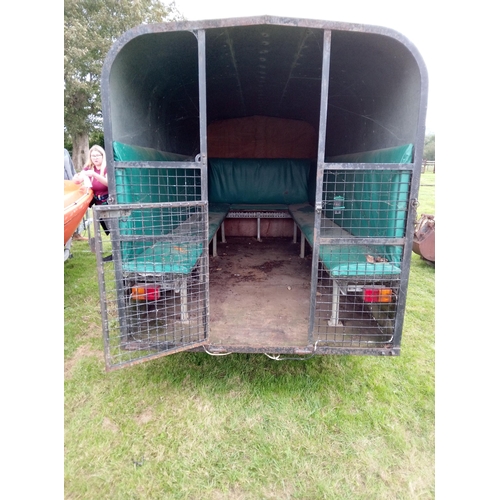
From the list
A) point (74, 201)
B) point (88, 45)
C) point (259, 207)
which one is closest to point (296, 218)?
point (259, 207)

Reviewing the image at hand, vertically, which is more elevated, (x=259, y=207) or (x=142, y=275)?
(x=259, y=207)

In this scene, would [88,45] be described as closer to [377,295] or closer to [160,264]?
[160,264]

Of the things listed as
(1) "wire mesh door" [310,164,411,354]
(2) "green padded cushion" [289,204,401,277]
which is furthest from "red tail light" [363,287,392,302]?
(2) "green padded cushion" [289,204,401,277]

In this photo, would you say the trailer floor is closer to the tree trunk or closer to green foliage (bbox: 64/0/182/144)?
green foliage (bbox: 64/0/182/144)

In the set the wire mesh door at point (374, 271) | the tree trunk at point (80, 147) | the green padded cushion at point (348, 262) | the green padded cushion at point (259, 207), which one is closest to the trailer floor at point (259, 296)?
the wire mesh door at point (374, 271)

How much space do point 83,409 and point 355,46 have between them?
3.51 meters

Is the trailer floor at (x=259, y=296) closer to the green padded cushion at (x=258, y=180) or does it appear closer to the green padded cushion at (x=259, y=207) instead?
the green padded cushion at (x=259, y=207)

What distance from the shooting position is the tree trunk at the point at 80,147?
16.7 m

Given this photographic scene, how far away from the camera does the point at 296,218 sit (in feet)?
17.3

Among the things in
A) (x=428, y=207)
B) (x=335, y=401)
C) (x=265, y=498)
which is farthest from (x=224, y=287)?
(x=428, y=207)

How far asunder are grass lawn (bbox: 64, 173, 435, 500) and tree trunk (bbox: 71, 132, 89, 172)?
15787 mm

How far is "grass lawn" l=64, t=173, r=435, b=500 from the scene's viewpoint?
6.88 feet

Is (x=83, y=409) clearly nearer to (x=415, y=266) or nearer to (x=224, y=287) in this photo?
(x=224, y=287)

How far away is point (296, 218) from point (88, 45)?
13834mm
